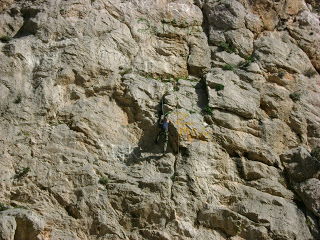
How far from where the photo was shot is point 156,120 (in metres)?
12.6

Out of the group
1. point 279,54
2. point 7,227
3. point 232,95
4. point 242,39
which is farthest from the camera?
point 242,39

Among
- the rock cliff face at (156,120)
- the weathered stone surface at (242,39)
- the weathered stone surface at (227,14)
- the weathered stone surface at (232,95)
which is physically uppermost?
the weathered stone surface at (227,14)

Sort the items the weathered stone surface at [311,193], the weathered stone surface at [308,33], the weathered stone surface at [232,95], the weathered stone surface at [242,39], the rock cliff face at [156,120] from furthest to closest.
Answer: the weathered stone surface at [308,33], the weathered stone surface at [242,39], the weathered stone surface at [232,95], the weathered stone surface at [311,193], the rock cliff face at [156,120]

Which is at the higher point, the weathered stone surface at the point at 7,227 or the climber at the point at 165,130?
the climber at the point at 165,130

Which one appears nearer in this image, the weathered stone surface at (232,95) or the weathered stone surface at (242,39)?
the weathered stone surface at (232,95)

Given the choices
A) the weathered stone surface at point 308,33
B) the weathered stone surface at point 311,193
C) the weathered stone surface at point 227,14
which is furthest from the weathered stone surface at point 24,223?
the weathered stone surface at point 308,33

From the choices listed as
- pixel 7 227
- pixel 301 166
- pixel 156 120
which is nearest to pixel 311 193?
pixel 301 166

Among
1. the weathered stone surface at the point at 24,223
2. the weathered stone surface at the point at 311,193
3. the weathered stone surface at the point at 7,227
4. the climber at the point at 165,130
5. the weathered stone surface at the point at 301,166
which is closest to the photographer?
the weathered stone surface at the point at 7,227

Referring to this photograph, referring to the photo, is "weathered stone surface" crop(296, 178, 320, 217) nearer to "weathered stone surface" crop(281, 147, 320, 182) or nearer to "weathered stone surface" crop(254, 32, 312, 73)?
"weathered stone surface" crop(281, 147, 320, 182)

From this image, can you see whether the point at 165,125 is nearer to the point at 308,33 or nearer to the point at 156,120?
the point at 156,120

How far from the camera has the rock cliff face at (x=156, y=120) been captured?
10891 mm

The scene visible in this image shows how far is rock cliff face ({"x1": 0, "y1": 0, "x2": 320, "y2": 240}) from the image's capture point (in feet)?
35.7

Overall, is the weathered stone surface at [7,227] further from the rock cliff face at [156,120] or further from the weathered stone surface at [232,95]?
the weathered stone surface at [232,95]

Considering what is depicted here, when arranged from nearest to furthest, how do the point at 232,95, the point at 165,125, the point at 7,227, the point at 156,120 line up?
the point at 7,227, the point at 165,125, the point at 156,120, the point at 232,95
